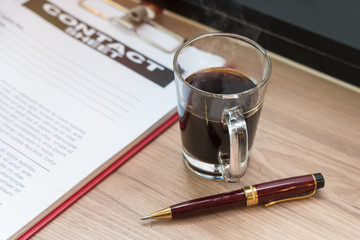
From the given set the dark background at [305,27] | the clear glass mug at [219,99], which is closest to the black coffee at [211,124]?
the clear glass mug at [219,99]

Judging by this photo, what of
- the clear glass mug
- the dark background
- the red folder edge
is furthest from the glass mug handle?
the dark background

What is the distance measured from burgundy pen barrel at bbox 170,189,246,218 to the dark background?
28 centimetres

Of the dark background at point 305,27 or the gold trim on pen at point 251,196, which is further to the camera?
the dark background at point 305,27

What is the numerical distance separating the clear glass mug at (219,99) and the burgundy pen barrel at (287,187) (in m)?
0.04

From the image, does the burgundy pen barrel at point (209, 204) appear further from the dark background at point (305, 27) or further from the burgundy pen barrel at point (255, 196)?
the dark background at point (305, 27)

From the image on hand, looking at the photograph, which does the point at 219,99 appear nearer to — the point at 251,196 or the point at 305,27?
the point at 251,196

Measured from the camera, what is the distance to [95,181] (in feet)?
1.78

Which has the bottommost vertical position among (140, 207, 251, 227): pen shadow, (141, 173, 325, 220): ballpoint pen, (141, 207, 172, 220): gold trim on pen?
(140, 207, 251, 227): pen shadow

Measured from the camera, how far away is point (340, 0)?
2.29ft

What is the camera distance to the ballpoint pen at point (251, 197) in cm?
50

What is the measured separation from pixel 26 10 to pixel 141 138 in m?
0.34

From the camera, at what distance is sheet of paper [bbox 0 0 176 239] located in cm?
53

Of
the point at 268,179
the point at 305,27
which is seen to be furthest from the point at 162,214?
the point at 305,27

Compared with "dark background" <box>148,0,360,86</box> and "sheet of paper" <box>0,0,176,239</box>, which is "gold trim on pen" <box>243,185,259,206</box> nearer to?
"sheet of paper" <box>0,0,176,239</box>
